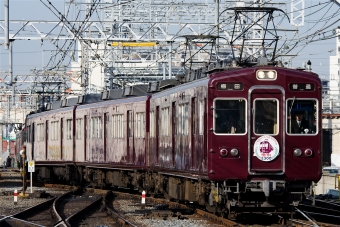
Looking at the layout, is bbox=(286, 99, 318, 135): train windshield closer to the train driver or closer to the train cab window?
the train driver

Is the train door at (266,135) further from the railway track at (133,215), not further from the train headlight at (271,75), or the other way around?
the railway track at (133,215)

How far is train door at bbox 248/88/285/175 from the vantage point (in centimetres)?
1402

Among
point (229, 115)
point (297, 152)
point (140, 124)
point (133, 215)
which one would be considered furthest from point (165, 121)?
point (297, 152)

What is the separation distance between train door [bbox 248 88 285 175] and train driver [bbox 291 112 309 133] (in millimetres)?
256

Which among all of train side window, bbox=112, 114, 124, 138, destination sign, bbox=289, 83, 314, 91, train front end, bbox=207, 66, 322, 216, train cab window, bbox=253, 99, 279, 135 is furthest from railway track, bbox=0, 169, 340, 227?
train side window, bbox=112, 114, 124, 138

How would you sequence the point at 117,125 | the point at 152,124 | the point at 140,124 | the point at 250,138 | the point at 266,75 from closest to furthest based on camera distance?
the point at 250,138
the point at 266,75
the point at 152,124
the point at 140,124
the point at 117,125

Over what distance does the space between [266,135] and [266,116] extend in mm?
321

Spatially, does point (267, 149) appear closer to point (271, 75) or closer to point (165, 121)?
point (271, 75)

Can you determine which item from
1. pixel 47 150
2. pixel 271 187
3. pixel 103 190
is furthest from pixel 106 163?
pixel 271 187

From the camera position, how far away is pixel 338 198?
77.0ft

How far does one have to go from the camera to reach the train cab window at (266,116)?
1408 centimetres

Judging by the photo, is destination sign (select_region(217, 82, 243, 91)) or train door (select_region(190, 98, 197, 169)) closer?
destination sign (select_region(217, 82, 243, 91))

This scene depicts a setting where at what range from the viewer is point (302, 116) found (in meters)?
14.3

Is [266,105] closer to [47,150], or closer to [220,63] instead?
[220,63]
